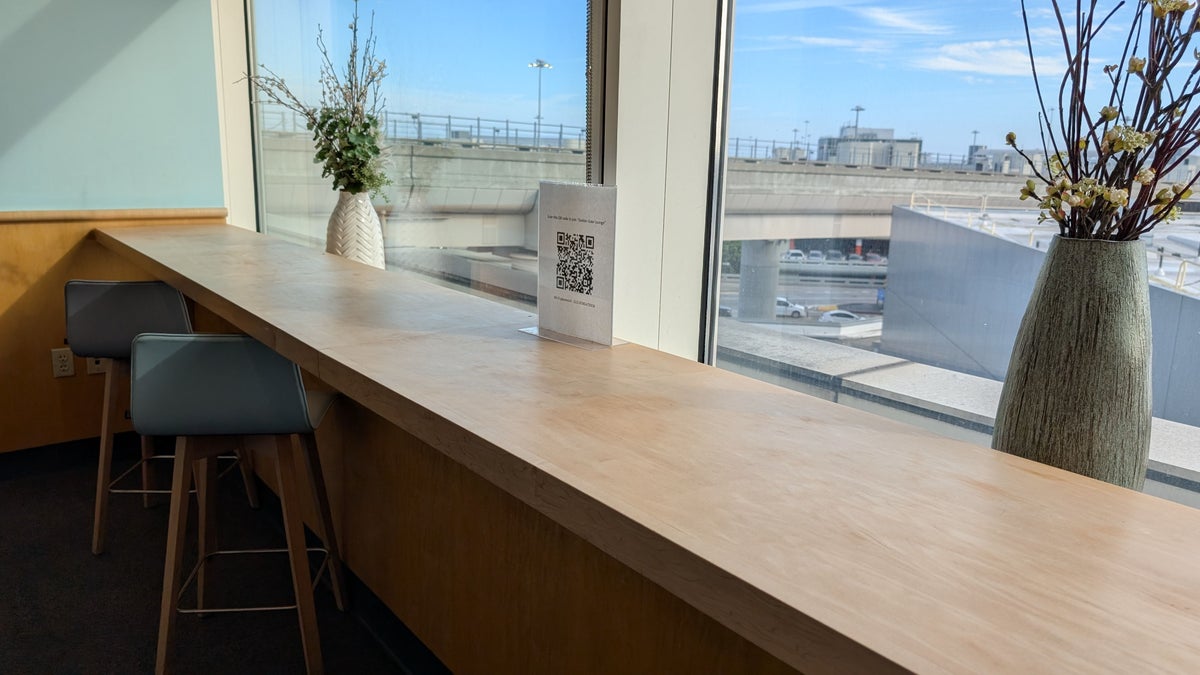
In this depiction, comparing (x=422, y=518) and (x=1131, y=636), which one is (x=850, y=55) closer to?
(x=1131, y=636)

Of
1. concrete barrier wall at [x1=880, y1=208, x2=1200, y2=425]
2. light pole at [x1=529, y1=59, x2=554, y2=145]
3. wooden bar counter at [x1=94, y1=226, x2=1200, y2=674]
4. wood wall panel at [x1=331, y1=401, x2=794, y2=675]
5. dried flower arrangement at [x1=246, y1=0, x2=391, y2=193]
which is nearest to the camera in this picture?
wooden bar counter at [x1=94, y1=226, x2=1200, y2=674]

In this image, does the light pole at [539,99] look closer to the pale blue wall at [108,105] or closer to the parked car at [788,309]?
the parked car at [788,309]

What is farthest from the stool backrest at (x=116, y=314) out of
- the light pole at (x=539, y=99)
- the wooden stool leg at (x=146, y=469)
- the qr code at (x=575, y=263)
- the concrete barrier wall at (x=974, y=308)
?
the concrete barrier wall at (x=974, y=308)

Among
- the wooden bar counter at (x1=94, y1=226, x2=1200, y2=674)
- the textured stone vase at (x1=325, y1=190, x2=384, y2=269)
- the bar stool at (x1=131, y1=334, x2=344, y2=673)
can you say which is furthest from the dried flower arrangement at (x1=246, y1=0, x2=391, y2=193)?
the bar stool at (x1=131, y1=334, x2=344, y2=673)

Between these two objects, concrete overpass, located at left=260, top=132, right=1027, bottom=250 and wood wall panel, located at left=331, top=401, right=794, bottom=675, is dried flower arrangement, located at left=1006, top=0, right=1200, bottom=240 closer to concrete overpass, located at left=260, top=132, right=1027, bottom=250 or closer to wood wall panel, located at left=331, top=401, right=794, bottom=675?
concrete overpass, located at left=260, top=132, right=1027, bottom=250

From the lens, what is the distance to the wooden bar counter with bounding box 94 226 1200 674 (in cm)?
72

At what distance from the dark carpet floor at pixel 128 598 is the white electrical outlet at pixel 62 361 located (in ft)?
1.53

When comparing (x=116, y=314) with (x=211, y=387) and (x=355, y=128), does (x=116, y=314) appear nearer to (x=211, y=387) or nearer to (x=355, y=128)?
(x=355, y=128)

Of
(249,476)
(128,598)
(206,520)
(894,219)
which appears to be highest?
(894,219)

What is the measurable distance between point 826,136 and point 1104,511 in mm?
966

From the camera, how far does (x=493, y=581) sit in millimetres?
1789

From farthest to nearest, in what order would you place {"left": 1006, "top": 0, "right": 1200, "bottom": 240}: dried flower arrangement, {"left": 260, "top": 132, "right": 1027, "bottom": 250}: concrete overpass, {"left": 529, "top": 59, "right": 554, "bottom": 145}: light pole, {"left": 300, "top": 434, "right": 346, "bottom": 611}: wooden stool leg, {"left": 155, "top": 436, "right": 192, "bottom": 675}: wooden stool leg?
{"left": 529, "top": 59, "right": 554, "bottom": 145}: light pole
{"left": 300, "top": 434, "right": 346, "bottom": 611}: wooden stool leg
{"left": 155, "top": 436, "right": 192, "bottom": 675}: wooden stool leg
{"left": 260, "top": 132, "right": 1027, "bottom": 250}: concrete overpass
{"left": 1006, "top": 0, "right": 1200, "bottom": 240}: dried flower arrangement

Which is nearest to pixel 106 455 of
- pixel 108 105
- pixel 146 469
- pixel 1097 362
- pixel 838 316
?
pixel 146 469

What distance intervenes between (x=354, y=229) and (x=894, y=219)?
6.45ft
